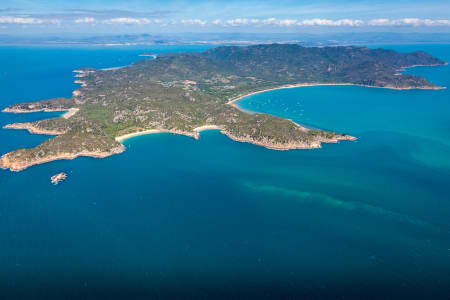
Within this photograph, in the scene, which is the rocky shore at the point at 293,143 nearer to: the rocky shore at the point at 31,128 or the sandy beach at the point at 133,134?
the sandy beach at the point at 133,134

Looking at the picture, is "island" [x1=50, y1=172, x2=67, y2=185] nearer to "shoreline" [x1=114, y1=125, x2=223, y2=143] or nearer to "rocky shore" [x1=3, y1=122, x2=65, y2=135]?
"shoreline" [x1=114, y1=125, x2=223, y2=143]

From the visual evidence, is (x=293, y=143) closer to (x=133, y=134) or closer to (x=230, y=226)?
(x=230, y=226)

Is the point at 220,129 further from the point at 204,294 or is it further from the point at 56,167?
the point at 204,294

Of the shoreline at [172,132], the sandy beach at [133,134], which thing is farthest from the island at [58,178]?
the sandy beach at [133,134]

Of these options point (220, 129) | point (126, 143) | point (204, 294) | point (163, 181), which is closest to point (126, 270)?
point (204, 294)

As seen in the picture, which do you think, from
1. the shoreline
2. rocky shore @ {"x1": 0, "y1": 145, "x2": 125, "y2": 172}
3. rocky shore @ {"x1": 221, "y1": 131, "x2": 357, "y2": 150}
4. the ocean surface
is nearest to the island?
the ocean surface

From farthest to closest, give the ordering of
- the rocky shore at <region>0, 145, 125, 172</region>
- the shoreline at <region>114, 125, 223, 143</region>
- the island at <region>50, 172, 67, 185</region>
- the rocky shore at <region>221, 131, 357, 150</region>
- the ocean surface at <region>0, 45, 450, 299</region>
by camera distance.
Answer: the shoreline at <region>114, 125, 223, 143</region>, the rocky shore at <region>221, 131, 357, 150</region>, the rocky shore at <region>0, 145, 125, 172</region>, the island at <region>50, 172, 67, 185</region>, the ocean surface at <region>0, 45, 450, 299</region>

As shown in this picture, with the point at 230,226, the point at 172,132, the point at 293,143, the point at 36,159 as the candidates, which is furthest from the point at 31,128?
the point at 293,143
